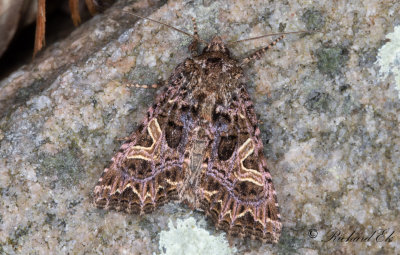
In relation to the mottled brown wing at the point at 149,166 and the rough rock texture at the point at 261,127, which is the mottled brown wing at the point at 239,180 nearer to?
the rough rock texture at the point at 261,127

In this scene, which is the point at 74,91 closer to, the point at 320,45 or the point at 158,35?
the point at 158,35

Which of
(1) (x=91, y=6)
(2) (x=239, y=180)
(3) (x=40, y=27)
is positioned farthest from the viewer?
(1) (x=91, y=6)

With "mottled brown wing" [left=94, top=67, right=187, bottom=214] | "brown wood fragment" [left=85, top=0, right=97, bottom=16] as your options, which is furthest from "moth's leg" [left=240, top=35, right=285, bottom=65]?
"brown wood fragment" [left=85, top=0, right=97, bottom=16]

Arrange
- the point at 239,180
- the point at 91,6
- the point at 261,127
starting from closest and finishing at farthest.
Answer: the point at 239,180 < the point at 261,127 < the point at 91,6

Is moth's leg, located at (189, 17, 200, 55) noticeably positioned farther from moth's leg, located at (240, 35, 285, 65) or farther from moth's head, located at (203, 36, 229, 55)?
moth's leg, located at (240, 35, 285, 65)

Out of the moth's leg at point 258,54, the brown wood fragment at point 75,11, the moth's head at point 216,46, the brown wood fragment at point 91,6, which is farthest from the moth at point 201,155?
the brown wood fragment at point 75,11

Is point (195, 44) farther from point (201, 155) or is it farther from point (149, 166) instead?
point (149, 166)

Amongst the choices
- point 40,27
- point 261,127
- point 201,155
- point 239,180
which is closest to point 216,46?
point 261,127
